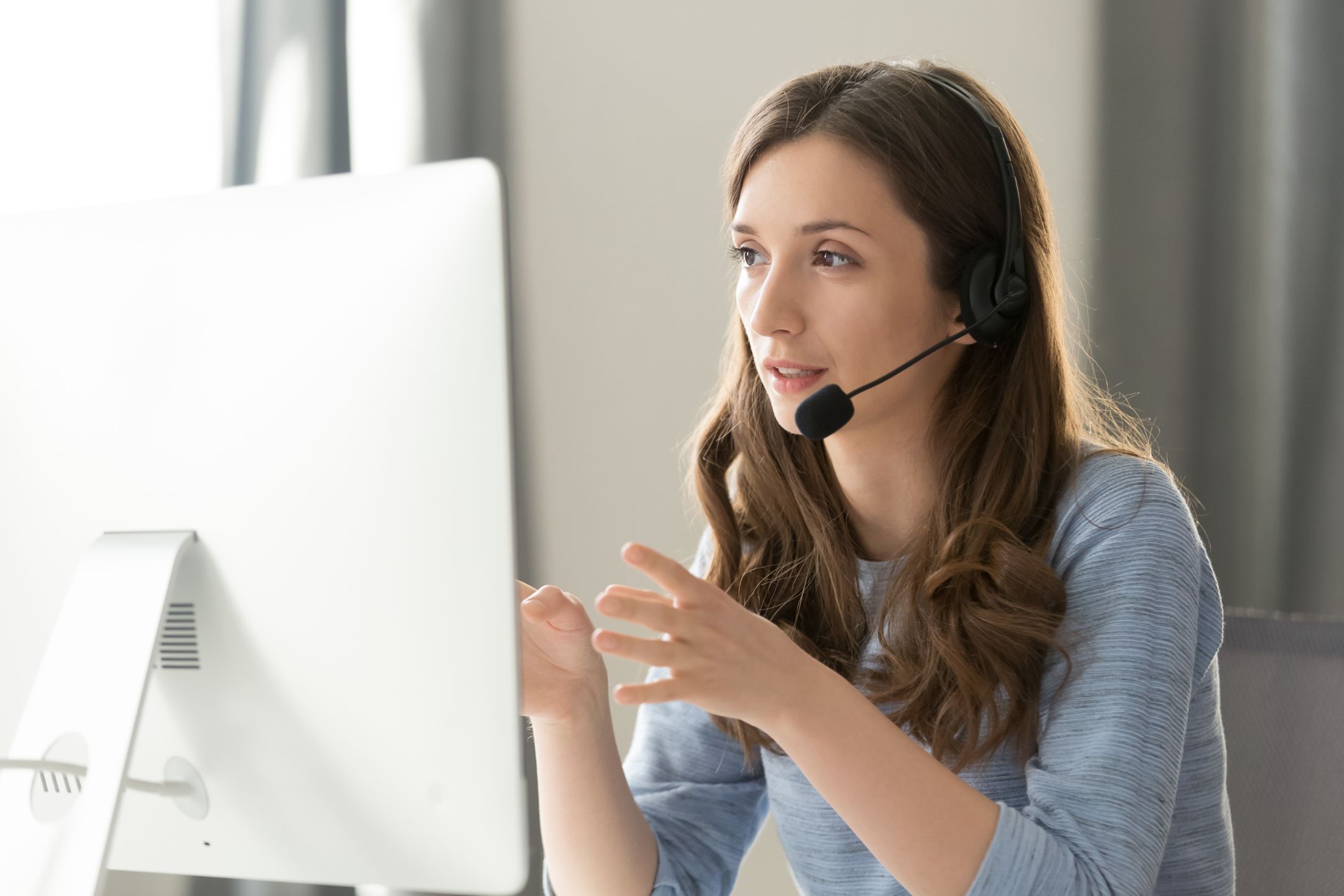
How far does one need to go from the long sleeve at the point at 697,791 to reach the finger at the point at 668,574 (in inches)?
16.7

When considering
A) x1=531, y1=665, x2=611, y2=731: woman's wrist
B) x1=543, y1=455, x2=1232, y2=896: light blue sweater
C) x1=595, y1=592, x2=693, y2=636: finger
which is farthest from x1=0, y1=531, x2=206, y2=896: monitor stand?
x1=543, y1=455, x2=1232, y2=896: light blue sweater

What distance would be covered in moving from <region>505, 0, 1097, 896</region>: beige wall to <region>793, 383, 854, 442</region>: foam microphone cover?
84cm

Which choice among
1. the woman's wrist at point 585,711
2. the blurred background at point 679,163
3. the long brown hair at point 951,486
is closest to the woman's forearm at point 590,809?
the woman's wrist at point 585,711

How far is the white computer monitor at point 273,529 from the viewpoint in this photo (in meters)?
0.55

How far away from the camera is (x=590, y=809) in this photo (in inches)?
36.9

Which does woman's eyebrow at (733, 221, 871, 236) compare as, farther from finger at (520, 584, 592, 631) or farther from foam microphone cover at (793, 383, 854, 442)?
finger at (520, 584, 592, 631)

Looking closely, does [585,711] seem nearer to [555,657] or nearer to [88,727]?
[555,657]

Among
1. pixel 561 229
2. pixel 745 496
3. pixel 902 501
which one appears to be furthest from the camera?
pixel 561 229

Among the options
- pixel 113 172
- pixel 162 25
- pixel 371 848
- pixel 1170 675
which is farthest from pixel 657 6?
pixel 371 848

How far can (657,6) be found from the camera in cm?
174

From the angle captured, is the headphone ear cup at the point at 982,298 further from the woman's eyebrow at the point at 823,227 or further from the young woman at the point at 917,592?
the woman's eyebrow at the point at 823,227

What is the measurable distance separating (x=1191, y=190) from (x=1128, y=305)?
0.18m

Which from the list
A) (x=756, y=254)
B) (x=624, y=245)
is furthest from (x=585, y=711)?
(x=624, y=245)

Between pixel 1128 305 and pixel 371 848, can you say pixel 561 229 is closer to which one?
pixel 1128 305
